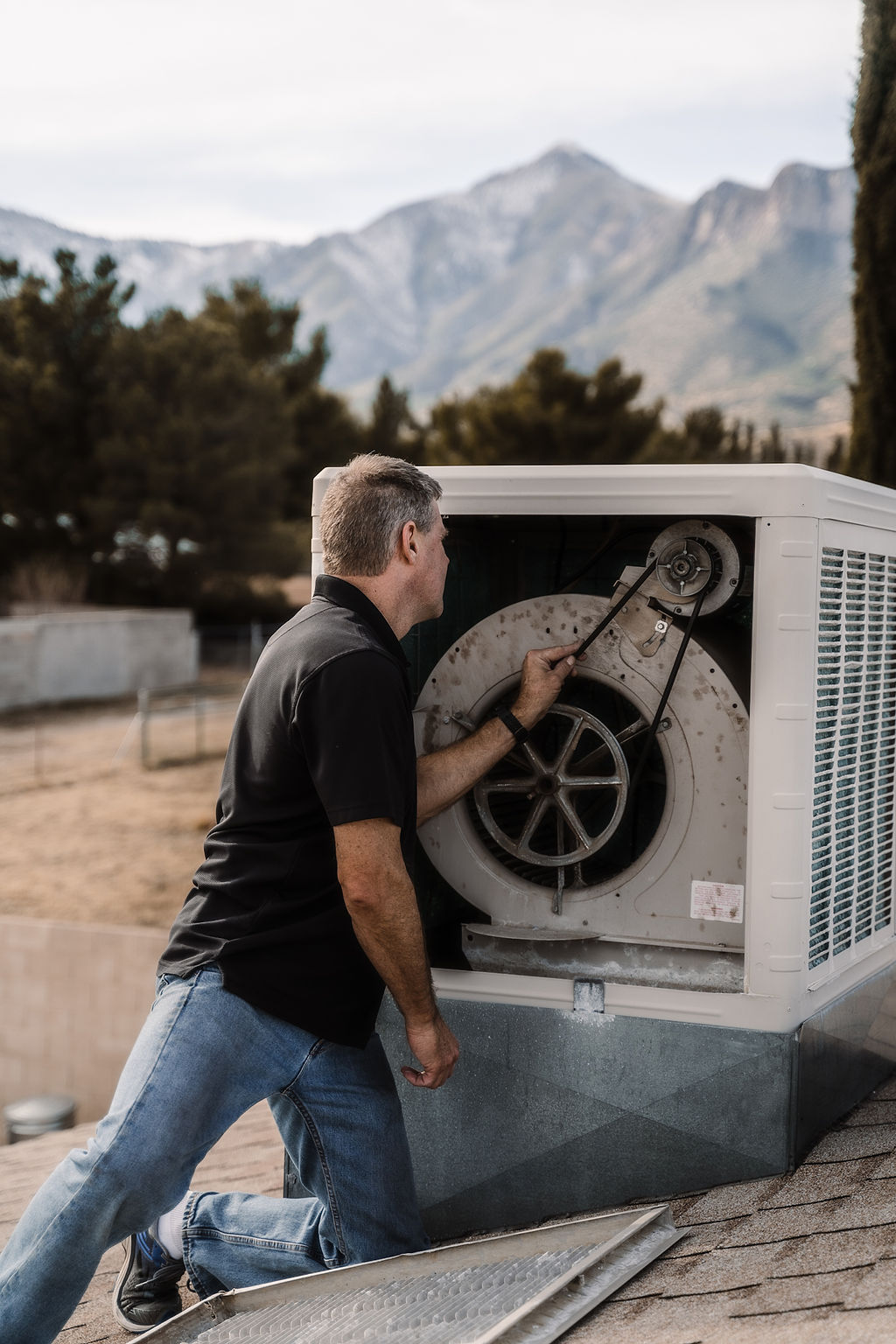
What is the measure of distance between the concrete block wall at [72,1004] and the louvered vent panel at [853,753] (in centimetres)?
468

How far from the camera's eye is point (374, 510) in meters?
2.32

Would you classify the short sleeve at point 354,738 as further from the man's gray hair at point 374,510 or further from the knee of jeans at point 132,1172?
the knee of jeans at point 132,1172

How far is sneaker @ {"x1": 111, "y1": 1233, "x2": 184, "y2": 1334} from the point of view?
8.41ft

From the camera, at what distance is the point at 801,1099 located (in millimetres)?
2533

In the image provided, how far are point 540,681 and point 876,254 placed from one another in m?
6.27

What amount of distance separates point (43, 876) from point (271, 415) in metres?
16.1

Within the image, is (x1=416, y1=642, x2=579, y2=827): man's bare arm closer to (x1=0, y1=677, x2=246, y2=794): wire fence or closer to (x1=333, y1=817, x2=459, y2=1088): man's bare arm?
(x1=333, y1=817, x2=459, y2=1088): man's bare arm

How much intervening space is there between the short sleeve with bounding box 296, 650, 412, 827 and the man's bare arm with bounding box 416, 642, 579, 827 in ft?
1.37

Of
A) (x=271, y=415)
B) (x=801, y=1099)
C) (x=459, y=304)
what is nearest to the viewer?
(x=801, y=1099)

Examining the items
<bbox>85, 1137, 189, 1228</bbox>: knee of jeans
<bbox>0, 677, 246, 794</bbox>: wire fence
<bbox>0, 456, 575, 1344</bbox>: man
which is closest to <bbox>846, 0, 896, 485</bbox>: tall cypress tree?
<bbox>0, 456, 575, 1344</bbox>: man

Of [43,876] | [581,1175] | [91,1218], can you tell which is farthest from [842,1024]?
[43,876]

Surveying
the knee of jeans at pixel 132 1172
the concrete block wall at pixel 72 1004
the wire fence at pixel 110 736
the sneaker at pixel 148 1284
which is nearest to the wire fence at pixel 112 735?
the wire fence at pixel 110 736

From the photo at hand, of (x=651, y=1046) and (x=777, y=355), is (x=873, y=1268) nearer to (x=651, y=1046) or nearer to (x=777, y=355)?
(x=651, y=1046)

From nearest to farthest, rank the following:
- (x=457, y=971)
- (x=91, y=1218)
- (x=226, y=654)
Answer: (x=91, y=1218)
(x=457, y=971)
(x=226, y=654)
